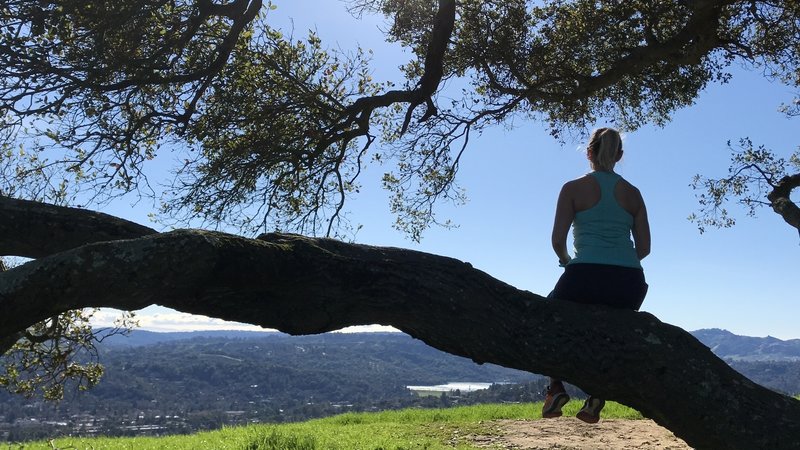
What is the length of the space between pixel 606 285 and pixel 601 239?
1.37 ft

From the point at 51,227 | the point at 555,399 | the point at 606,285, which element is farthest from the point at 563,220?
the point at 51,227

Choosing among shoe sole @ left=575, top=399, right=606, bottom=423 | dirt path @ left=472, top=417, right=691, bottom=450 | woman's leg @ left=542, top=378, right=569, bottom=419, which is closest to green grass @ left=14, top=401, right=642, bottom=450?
dirt path @ left=472, top=417, right=691, bottom=450

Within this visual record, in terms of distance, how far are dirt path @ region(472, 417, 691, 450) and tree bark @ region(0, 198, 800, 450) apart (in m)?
8.32

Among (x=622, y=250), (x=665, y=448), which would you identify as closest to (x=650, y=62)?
(x=665, y=448)

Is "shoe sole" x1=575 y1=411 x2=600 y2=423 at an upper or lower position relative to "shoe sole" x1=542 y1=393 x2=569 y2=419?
lower

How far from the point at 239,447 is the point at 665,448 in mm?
8589

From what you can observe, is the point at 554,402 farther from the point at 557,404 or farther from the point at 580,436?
the point at 580,436

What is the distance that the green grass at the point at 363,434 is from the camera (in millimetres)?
14180

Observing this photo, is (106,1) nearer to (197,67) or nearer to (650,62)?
(197,67)

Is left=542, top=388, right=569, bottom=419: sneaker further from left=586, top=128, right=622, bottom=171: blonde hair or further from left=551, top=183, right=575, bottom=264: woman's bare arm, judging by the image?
left=586, top=128, right=622, bottom=171: blonde hair

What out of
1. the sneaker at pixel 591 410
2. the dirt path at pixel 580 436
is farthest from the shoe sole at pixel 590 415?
the dirt path at pixel 580 436

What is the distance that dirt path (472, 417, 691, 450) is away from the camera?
13700 millimetres

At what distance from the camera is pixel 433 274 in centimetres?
582

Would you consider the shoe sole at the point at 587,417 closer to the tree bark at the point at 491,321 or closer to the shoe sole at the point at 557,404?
the shoe sole at the point at 557,404
